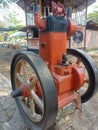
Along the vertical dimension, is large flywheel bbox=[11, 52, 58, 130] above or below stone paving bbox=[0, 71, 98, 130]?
above

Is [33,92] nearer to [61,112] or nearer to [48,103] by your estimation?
[48,103]

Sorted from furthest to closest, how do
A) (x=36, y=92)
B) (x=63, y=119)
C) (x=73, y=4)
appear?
(x=73, y=4) → (x=63, y=119) → (x=36, y=92)

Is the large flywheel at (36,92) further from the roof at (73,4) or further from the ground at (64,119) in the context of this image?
the roof at (73,4)

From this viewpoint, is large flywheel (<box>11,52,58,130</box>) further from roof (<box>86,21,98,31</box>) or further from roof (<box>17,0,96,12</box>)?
roof (<box>86,21,98,31</box>)

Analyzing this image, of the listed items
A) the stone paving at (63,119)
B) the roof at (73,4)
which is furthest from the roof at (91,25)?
the stone paving at (63,119)

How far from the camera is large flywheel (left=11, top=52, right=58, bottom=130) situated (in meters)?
1.35

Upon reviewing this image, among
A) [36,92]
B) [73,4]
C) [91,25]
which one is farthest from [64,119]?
[91,25]

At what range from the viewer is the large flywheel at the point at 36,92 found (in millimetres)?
1351

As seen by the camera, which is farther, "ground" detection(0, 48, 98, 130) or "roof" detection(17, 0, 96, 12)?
"roof" detection(17, 0, 96, 12)

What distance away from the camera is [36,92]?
1729 millimetres

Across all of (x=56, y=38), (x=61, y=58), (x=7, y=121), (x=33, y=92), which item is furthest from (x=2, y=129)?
(x=56, y=38)

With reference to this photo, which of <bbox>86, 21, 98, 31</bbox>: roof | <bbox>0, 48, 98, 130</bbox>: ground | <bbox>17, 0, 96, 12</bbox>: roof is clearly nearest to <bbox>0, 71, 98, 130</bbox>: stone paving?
<bbox>0, 48, 98, 130</bbox>: ground

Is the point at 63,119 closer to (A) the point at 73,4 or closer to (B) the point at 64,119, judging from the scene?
(B) the point at 64,119

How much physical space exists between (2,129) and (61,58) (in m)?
1.06
